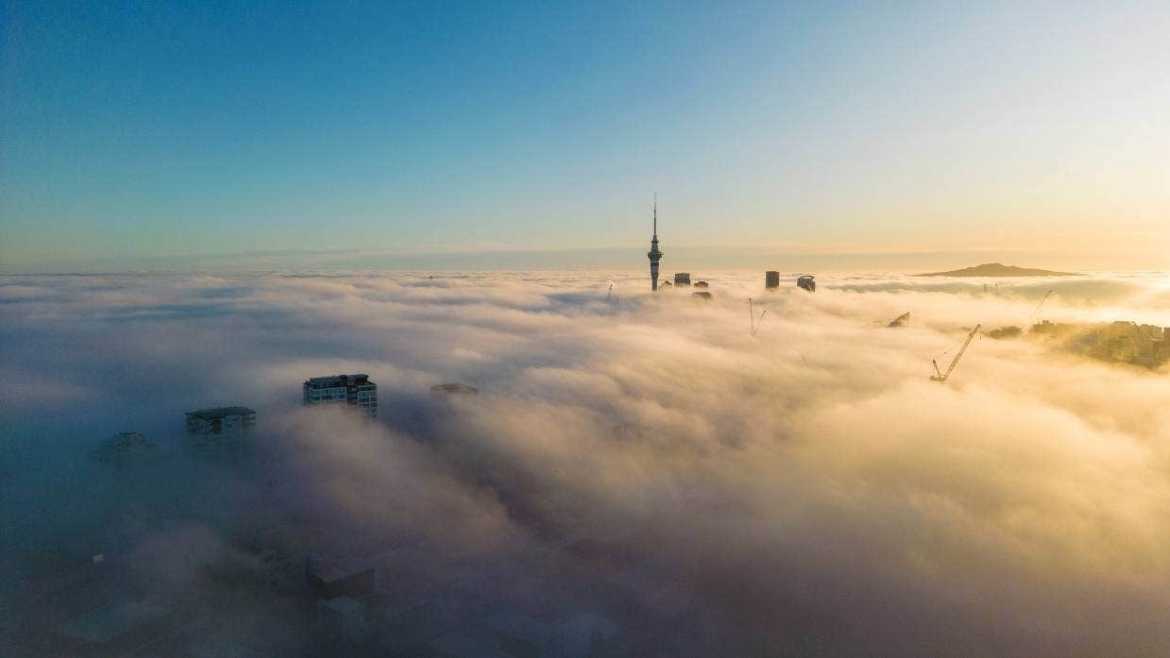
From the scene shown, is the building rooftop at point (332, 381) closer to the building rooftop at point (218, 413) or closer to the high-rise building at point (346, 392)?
the high-rise building at point (346, 392)

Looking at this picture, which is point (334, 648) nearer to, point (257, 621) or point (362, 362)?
point (257, 621)

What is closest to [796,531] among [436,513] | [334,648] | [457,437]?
[436,513]

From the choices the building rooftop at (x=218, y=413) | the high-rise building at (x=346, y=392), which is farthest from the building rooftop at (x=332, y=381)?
the building rooftop at (x=218, y=413)

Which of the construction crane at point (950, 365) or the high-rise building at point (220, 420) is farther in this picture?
the construction crane at point (950, 365)

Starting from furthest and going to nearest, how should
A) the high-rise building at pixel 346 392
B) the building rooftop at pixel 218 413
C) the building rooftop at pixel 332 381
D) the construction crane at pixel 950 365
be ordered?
the construction crane at pixel 950 365 → the high-rise building at pixel 346 392 → the building rooftop at pixel 332 381 → the building rooftop at pixel 218 413

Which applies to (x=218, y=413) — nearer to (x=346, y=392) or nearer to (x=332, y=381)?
(x=332, y=381)

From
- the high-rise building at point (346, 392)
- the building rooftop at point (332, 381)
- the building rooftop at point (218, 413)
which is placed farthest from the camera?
the high-rise building at point (346, 392)

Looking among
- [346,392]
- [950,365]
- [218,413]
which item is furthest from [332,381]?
[950,365]

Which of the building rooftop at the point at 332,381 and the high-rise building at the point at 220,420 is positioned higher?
the building rooftop at the point at 332,381
